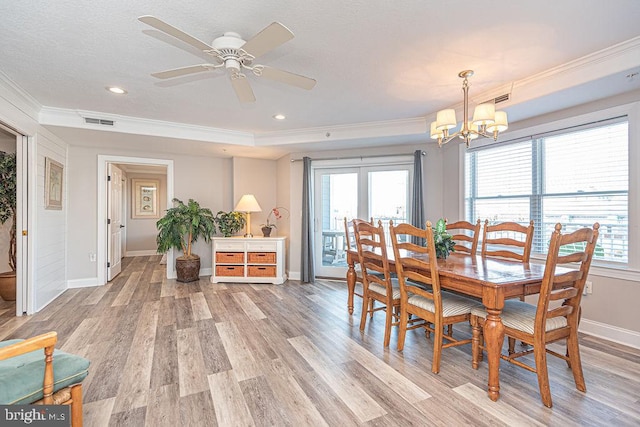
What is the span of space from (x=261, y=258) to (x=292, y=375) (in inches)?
116

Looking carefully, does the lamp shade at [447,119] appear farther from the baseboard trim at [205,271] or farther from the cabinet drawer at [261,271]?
the baseboard trim at [205,271]

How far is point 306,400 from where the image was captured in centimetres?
188

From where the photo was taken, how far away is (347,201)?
514 cm

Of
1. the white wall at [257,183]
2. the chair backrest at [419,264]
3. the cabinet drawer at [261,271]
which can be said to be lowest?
the cabinet drawer at [261,271]

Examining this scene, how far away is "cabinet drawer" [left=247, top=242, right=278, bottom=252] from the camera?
495cm

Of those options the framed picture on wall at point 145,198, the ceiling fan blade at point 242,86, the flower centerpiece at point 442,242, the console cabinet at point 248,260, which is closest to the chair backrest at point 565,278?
the flower centerpiece at point 442,242

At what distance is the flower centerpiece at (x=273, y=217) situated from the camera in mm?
5195

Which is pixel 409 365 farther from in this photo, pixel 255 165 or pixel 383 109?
pixel 255 165

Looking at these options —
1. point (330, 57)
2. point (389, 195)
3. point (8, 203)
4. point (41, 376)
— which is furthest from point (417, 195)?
point (8, 203)

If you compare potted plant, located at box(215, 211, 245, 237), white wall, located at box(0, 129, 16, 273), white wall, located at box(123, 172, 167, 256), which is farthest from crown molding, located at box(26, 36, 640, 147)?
white wall, located at box(123, 172, 167, 256)

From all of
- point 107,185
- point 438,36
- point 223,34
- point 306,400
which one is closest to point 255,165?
point 107,185

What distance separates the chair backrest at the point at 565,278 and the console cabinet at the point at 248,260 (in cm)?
376

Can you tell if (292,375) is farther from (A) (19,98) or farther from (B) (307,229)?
(A) (19,98)

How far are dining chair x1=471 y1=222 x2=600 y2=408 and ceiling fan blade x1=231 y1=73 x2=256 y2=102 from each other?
2.29 meters
